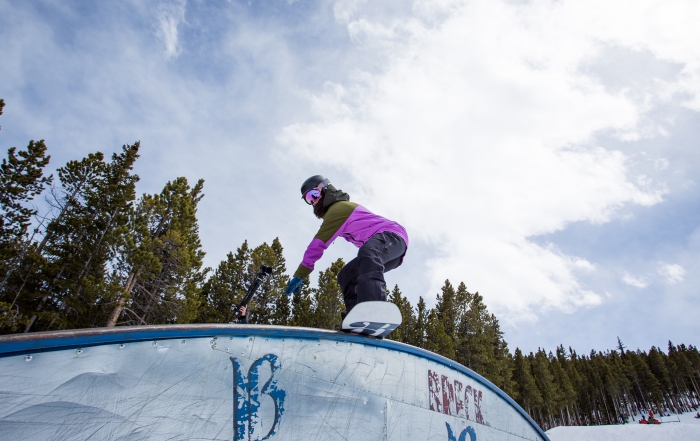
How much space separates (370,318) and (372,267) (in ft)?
1.60

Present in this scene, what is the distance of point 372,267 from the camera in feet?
9.50

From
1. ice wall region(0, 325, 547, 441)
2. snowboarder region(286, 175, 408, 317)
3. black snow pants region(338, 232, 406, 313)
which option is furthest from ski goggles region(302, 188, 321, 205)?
ice wall region(0, 325, 547, 441)

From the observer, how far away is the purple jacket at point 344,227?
331 cm

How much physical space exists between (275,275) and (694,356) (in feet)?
275

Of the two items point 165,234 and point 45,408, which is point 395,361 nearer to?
point 45,408

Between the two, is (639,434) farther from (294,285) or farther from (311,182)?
(311,182)

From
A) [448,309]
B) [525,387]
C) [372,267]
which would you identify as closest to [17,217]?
[372,267]

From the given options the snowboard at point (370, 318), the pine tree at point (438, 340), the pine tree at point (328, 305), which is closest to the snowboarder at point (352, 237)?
the snowboard at point (370, 318)

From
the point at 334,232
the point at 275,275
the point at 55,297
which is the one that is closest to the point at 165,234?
the point at 55,297

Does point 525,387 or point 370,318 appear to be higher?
point 525,387

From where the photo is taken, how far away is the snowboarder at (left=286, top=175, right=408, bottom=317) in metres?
2.93

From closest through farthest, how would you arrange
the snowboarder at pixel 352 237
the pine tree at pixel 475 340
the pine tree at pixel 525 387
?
the snowboarder at pixel 352 237, the pine tree at pixel 475 340, the pine tree at pixel 525 387

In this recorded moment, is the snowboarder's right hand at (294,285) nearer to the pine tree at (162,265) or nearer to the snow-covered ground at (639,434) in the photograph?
the pine tree at (162,265)

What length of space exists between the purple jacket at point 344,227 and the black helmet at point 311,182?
1.12 feet
